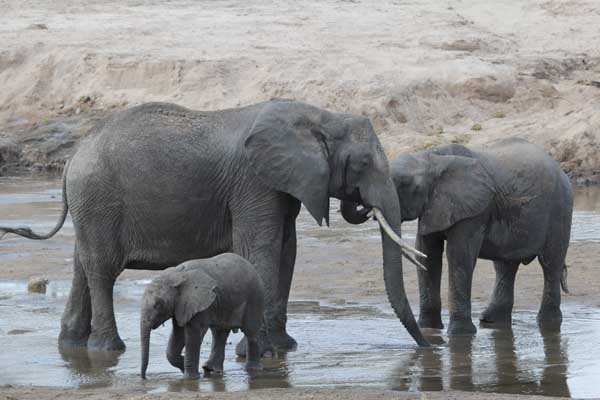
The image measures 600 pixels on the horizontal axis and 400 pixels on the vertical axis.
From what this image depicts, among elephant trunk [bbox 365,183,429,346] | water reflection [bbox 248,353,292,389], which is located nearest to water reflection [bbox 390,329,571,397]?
elephant trunk [bbox 365,183,429,346]

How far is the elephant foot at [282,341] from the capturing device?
10.9m

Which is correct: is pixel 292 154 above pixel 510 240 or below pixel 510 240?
above

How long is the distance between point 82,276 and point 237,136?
5.47 feet

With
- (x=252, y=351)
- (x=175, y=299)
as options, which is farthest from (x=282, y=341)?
(x=175, y=299)

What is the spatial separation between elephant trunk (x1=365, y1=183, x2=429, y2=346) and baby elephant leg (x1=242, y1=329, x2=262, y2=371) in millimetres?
1142

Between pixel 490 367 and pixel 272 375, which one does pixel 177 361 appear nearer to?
pixel 272 375

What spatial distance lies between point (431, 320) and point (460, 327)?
37 centimetres

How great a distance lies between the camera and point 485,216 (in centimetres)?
1184

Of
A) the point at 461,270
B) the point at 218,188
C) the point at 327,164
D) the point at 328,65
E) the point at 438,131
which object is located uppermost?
the point at 327,164

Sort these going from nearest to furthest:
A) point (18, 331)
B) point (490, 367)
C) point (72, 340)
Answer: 1. point (490, 367)
2. point (72, 340)
3. point (18, 331)

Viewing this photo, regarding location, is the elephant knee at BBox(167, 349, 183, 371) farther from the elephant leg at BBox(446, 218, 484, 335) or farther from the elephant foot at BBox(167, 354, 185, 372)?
the elephant leg at BBox(446, 218, 484, 335)

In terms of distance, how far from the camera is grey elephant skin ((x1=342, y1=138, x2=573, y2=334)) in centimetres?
1155

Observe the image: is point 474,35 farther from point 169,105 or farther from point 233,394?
point 233,394

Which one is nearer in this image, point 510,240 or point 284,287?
point 284,287
